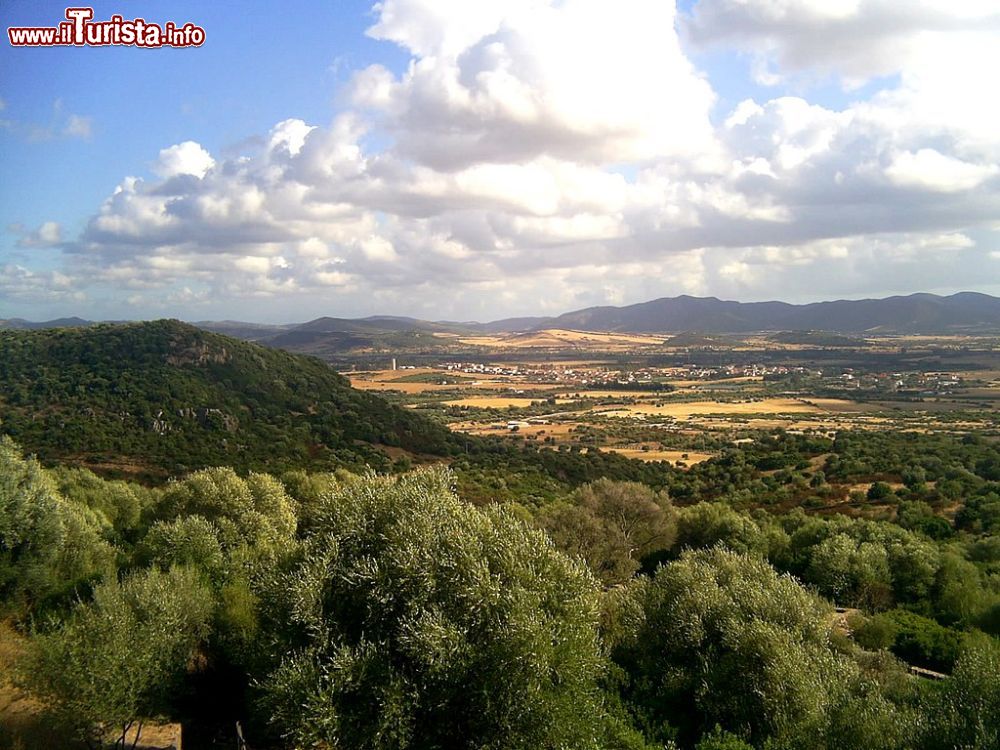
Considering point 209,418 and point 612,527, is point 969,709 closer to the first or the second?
point 612,527

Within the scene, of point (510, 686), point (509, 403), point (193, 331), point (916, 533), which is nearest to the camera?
point (510, 686)

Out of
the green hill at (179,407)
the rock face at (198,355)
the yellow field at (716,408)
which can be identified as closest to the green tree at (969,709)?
the green hill at (179,407)

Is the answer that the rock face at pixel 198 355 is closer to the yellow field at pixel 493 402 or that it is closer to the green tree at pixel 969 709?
the yellow field at pixel 493 402

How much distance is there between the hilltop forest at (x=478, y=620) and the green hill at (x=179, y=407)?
13818 millimetres

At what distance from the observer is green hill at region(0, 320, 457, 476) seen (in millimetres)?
49781

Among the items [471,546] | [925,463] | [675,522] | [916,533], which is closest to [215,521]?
[471,546]

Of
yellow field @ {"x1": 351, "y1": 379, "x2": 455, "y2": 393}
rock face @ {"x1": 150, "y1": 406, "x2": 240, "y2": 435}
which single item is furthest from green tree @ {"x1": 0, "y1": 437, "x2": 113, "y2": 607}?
yellow field @ {"x1": 351, "y1": 379, "x2": 455, "y2": 393}

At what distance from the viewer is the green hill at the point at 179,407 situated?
49.8 metres

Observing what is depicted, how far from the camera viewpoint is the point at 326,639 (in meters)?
12.5

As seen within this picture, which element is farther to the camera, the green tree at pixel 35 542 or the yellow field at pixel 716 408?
the yellow field at pixel 716 408

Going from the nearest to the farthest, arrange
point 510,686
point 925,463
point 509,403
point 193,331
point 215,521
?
point 510,686, point 215,521, point 925,463, point 193,331, point 509,403

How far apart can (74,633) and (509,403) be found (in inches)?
4616

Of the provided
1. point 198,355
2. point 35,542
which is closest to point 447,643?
point 35,542

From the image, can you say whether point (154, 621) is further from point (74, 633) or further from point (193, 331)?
point (193, 331)
